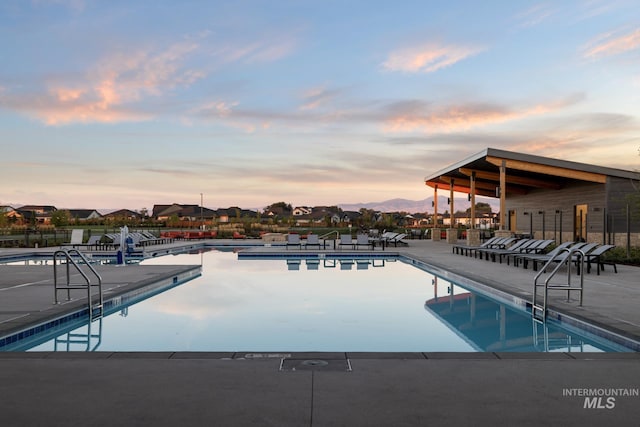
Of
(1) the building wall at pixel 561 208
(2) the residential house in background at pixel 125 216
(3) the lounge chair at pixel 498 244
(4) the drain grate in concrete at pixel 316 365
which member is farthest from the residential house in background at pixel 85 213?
(4) the drain grate in concrete at pixel 316 365

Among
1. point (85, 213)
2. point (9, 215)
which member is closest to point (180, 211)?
point (85, 213)

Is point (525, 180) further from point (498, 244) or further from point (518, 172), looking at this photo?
point (498, 244)

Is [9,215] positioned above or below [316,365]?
above

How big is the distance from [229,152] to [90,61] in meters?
14.9

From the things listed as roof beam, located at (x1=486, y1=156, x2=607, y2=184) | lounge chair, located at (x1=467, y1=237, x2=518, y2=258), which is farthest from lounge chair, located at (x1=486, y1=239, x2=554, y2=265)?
roof beam, located at (x1=486, y1=156, x2=607, y2=184)

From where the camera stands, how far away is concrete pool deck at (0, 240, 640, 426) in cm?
320

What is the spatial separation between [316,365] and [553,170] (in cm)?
1877

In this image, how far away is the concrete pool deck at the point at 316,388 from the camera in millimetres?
3195

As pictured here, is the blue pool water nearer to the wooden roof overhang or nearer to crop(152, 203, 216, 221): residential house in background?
the wooden roof overhang

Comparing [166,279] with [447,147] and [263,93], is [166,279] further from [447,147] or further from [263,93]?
[447,147]

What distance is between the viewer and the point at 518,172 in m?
24.7

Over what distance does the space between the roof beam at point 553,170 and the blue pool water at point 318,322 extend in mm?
9697

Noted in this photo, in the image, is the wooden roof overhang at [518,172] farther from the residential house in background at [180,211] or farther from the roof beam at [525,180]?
the residential house in background at [180,211]

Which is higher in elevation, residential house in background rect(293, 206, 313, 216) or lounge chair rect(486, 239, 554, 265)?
residential house in background rect(293, 206, 313, 216)
